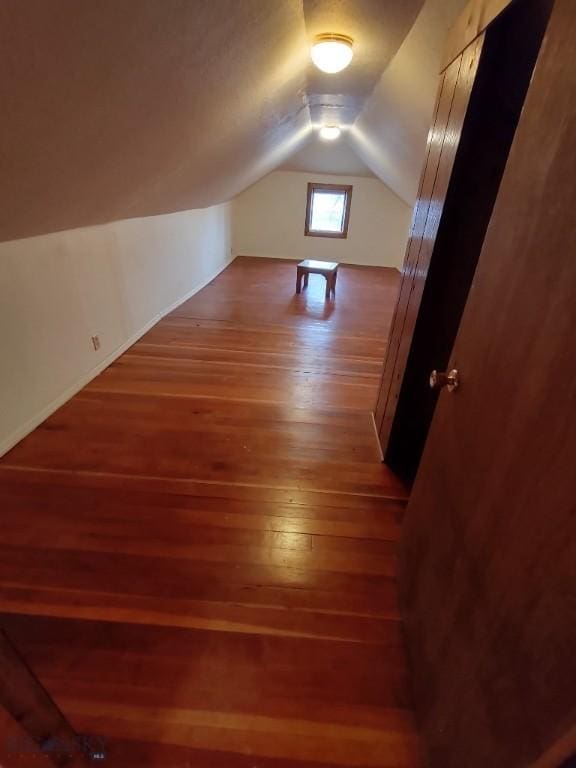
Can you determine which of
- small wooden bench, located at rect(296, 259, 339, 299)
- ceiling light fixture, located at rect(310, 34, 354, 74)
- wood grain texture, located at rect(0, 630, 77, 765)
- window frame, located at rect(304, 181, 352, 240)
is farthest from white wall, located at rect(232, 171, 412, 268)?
wood grain texture, located at rect(0, 630, 77, 765)

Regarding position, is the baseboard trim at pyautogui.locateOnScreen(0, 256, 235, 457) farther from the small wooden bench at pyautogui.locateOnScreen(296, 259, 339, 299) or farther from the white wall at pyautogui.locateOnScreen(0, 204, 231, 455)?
the small wooden bench at pyautogui.locateOnScreen(296, 259, 339, 299)

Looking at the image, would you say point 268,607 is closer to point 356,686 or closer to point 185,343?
point 356,686

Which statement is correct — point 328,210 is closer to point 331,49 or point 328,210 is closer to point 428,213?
point 331,49

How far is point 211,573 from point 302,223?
708 cm

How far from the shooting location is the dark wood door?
53 cm

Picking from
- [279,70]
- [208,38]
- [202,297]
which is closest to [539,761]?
[208,38]

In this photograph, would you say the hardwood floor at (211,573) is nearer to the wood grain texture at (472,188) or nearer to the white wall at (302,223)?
the wood grain texture at (472,188)

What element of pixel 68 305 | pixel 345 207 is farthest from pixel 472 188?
pixel 345 207

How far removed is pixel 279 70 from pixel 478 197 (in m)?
1.45

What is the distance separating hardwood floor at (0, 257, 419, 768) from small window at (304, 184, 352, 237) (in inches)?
220

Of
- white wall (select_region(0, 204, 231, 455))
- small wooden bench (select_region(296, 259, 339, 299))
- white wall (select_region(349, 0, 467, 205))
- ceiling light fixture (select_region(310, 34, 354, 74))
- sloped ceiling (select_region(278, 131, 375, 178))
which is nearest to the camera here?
white wall (select_region(349, 0, 467, 205))

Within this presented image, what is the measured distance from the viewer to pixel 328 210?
7133mm

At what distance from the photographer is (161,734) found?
3.08ft

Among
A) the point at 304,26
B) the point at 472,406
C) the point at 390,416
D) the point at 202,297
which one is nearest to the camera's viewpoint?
the point at 472,406
